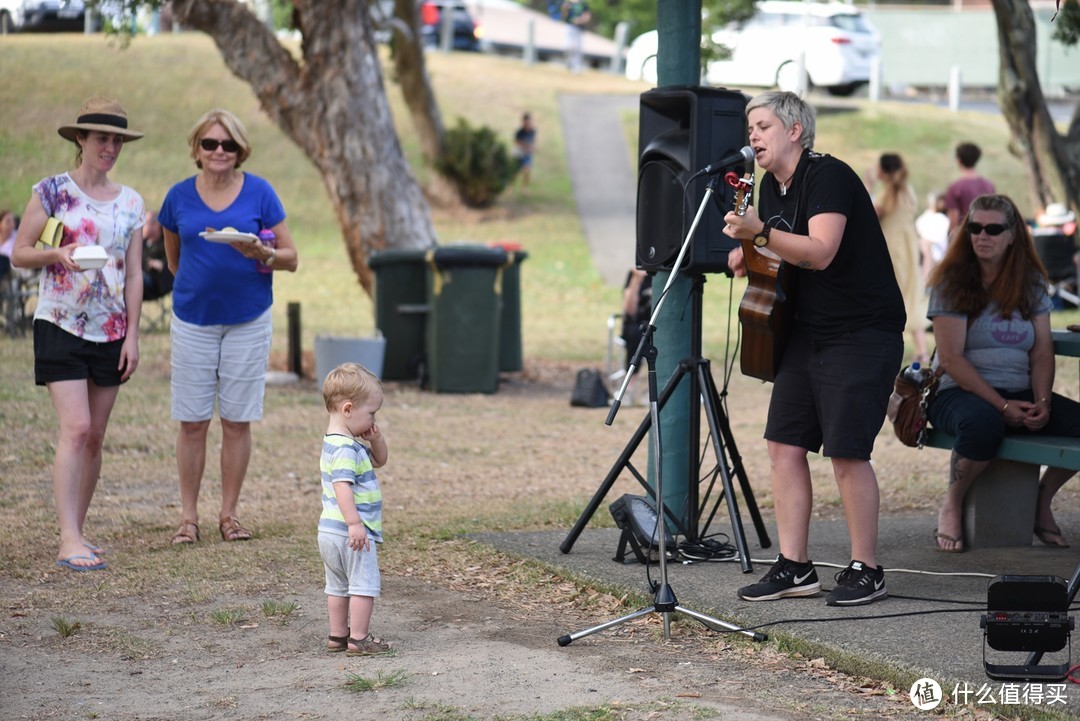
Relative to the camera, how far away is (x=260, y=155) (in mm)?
28250

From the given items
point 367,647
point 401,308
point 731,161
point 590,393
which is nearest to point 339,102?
point 401,308

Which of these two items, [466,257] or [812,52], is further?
[812,52]

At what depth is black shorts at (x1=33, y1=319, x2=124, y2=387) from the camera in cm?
618

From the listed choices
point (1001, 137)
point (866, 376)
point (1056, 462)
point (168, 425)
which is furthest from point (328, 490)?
point (1001, 137)

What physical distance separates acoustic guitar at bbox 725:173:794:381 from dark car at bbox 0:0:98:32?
3092 cm

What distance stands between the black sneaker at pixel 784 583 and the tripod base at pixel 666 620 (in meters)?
0.33

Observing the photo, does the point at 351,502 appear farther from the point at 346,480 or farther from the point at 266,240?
the point at 266,240

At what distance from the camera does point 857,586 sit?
5277 mm

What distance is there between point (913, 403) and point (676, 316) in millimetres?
1076

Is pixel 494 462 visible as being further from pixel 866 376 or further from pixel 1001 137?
pixel 1001 137

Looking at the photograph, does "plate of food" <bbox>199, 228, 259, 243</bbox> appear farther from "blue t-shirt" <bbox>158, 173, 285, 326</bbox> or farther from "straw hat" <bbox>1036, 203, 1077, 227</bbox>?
"straw hat" <bbox>1036, 203, 1077, 227</bbox>

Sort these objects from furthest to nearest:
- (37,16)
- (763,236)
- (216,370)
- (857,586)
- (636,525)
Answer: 1. (37,16)
2. (216,370)
3. (636,525)
4. (857,586)
5. (763,236)

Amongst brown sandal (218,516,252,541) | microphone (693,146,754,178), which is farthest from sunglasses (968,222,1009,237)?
brown sandal (218,516,252,541)

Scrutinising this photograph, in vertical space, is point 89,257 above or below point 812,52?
below
